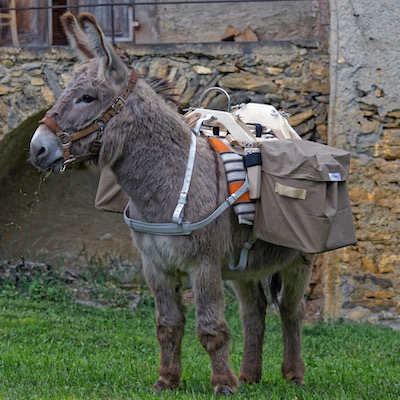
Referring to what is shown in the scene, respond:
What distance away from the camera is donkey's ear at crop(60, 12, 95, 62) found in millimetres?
4512

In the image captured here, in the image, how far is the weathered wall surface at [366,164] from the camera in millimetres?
8656

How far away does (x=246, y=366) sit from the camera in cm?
529

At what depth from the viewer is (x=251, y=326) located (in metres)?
5.37

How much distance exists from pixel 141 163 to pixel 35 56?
5489mm

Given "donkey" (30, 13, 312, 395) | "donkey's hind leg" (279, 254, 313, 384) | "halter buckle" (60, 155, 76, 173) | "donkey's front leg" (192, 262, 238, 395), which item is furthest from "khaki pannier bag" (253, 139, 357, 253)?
"halter buckle" (60, 155, 76, 173)

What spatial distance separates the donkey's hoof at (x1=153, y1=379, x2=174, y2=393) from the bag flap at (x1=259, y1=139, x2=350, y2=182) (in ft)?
4.64

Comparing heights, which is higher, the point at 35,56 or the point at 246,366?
the point at 35,56

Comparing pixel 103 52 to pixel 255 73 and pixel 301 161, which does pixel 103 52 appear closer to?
pixel 301 161

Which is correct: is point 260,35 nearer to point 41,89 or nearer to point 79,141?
point 41,89

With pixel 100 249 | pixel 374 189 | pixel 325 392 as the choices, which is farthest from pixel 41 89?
pixel 325 392

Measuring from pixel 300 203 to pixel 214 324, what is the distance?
0.88 metres

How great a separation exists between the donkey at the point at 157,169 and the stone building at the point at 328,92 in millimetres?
4357

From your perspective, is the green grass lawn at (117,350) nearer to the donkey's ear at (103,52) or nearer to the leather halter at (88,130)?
the leather halter at (88,130)

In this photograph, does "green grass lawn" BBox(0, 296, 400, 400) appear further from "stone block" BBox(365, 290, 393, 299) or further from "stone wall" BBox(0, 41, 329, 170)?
"stone wall" BBox(0, 41, 329, 170)
